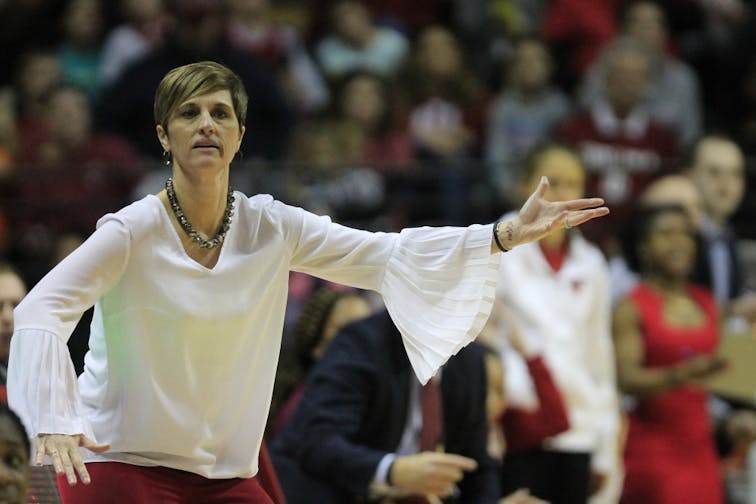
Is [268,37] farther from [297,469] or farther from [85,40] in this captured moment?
[297,469]

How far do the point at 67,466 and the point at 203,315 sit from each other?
2.02 ft

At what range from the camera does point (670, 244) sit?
749 centimetres

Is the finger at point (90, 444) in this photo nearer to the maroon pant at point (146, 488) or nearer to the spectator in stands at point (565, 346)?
the maroon pant at point (146, 488)

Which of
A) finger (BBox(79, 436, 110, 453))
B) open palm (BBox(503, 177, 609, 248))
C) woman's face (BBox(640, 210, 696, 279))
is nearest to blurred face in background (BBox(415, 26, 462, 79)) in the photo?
woman's face (BBox(640, 210, 696, 279))

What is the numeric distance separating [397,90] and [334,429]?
5383 mm

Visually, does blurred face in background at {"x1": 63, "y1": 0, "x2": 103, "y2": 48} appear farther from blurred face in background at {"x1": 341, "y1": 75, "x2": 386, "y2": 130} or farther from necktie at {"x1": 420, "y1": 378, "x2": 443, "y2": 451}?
necktie at {"x1": 420, "y1": 378, "x2": 443, "y2": 451}

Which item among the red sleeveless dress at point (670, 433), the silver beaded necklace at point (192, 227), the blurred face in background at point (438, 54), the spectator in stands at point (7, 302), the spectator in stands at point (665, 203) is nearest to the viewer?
the silver beaded necklace at point (192, 227)

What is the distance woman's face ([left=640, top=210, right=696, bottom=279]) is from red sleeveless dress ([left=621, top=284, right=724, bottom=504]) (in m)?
0.13

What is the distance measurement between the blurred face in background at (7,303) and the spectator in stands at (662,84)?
213 inches

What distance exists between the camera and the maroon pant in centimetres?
426

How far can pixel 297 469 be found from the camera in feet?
19.0

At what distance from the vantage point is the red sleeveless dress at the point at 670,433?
284 inches

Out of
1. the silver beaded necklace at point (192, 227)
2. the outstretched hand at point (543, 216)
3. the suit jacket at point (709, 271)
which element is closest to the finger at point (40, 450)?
the silver beaded necklace at point (192, 227)

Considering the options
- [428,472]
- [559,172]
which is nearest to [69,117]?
[559,172]
